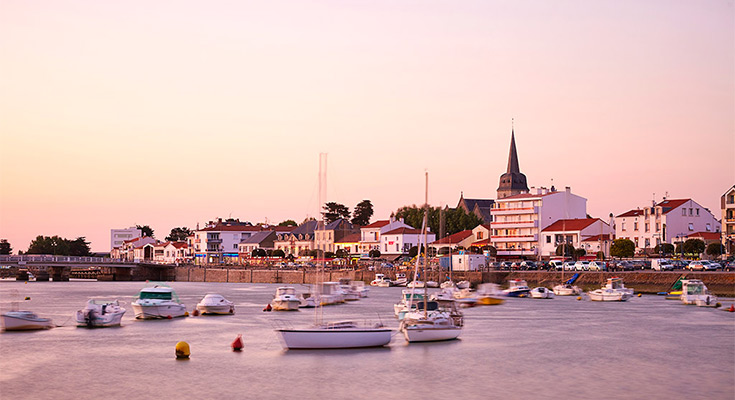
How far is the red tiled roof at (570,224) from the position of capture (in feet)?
461

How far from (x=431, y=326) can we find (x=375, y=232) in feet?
461

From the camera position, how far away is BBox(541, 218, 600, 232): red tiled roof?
140m

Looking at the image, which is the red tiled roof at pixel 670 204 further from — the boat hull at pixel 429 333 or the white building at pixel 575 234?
the boat hull at pixel 429 333

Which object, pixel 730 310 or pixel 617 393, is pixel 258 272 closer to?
pixel 730 310

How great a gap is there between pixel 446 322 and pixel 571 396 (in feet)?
51.8

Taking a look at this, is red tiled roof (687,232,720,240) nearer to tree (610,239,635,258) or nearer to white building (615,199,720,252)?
white building (615,199,720,252)

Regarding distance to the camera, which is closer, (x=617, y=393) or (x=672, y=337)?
(x=617, y=393)

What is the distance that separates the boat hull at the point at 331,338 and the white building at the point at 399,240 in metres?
132

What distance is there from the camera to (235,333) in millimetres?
53781

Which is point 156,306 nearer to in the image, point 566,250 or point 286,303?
point 286,303

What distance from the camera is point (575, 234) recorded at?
140625 mm

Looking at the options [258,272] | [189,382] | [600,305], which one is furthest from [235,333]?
[258,272]

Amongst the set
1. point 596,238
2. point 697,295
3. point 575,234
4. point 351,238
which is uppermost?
point 351,238

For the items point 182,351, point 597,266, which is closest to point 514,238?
point 597,266
